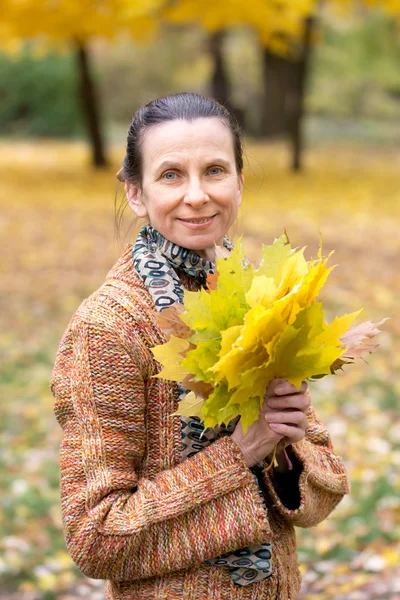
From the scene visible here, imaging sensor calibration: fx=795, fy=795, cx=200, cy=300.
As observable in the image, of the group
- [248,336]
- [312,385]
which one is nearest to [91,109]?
[312,385]

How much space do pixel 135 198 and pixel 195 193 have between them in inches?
8.8

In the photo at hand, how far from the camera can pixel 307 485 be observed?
1.85 meters

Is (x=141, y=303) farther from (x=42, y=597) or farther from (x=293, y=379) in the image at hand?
(x=42, y=597)

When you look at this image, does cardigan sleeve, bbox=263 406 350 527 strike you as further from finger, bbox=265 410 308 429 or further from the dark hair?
the dark hair

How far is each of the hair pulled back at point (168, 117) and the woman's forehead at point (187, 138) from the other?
16 millimetres

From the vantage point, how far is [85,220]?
12.3 metres

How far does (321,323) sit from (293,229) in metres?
9.77

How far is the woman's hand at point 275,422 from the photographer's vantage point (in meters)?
1.60

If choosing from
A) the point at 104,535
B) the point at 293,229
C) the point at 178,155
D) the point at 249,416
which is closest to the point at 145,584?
the point at 104,535

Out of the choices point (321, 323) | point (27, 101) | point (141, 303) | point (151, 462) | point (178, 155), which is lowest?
point (151, 462)

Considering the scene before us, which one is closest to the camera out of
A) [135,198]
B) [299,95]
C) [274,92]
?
[135,198]

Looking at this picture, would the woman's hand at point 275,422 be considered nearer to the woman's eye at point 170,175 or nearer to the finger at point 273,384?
the finger at point 273,384

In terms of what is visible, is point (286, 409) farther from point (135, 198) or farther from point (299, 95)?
point (299, 95)

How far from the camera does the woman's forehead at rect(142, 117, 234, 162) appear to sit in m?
1.75
